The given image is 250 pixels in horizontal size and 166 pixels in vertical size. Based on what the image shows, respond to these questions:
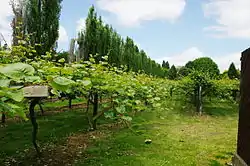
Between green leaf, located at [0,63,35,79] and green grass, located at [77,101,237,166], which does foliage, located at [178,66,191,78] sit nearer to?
green grass, located at [77,101,237,166]

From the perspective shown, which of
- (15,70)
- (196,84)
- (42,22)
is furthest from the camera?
(196,84)

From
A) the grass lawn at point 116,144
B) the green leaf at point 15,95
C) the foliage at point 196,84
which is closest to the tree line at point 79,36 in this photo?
the foliage at point 196,84

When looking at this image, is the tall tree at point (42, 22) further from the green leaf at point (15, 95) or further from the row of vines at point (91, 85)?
the green leaf at point (15, 95)

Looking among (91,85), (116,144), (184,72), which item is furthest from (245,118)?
(184,72)

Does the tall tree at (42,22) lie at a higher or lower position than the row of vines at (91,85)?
higher

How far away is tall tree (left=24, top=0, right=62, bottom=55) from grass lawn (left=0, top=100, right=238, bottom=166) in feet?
17.8

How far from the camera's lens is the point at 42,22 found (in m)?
15.8

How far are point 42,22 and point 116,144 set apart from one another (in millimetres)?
10222

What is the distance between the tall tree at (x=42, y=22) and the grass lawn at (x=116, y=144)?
543cm

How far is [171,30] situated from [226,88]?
16.3ft

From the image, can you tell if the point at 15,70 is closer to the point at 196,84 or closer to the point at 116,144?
the point at 116,144

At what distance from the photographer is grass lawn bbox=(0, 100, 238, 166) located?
628 centimetres

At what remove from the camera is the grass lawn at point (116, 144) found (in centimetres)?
628

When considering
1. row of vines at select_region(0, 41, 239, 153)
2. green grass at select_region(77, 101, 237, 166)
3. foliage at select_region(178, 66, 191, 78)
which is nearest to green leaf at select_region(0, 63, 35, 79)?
row of vines at select_region(0, 41, 239, 153)
